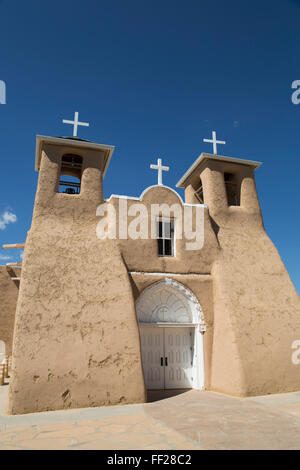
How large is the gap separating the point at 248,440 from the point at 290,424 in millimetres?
1580

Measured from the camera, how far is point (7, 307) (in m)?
17.3

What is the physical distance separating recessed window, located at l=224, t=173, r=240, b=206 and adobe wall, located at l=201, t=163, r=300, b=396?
738mm

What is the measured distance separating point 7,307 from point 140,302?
9.34m

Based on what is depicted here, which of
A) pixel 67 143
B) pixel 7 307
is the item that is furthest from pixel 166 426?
pixel 7 307

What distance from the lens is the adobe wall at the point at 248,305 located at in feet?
34.2

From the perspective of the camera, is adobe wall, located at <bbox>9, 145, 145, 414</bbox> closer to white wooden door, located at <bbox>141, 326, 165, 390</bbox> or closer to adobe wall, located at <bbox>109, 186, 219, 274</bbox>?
adobe wall, located at <bbox>109, 186, 219, 274</bbox>

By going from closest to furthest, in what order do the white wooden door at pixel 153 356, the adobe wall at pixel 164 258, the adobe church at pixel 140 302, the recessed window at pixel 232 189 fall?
1. the adobe church at pixel 140 302
2. the white wooden door at pixel 153 356
3. the adobe wall at pixel 164 258
4. the recessed window at pixel 232 189

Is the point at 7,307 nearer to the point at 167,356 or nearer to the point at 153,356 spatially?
the point at 153,356

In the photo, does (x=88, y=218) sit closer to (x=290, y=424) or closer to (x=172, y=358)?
(x=172, y=358)

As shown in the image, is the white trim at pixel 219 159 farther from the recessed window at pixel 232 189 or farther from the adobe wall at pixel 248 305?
the recessed window at pixel 232 189

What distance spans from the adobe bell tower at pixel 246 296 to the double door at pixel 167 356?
1.05 metres

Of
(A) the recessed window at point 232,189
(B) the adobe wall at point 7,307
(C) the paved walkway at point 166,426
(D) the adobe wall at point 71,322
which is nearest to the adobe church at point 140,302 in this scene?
(D) the adobe wall at point 71,322

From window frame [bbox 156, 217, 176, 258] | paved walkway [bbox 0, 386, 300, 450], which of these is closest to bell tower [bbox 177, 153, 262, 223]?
window frame [bbox 156, 217, 176, 258]

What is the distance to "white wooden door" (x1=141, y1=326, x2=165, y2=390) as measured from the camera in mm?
11500
